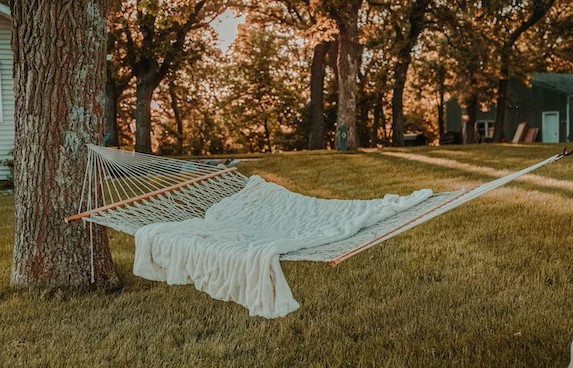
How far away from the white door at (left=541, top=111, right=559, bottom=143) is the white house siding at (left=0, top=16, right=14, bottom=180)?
1641 centimetres

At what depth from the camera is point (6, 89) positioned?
379 inches

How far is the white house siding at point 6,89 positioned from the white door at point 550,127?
16.4 m

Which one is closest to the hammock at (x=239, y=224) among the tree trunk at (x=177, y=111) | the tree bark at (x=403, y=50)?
the tree bark at (x=403, y=50)

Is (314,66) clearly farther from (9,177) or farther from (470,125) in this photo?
(9,177)

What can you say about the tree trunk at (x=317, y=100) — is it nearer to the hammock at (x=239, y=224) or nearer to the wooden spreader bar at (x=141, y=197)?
the hammock at (x=239, y=224)

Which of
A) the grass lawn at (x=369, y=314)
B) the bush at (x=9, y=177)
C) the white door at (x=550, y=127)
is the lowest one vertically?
the grass lawn at (x=369, y=314)

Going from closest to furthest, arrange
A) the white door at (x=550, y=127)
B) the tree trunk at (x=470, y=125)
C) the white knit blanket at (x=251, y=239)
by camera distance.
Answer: the white knit blanket at (x=251, y=239) → the tree trunk at (x=470, y=125) → the white door at (x=550, y=127)

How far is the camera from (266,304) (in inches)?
87.7

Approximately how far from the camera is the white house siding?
9.61 m

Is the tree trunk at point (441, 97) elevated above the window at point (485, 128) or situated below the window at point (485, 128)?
above

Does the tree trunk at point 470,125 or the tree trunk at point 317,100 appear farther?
the tree trunk at point 470,125

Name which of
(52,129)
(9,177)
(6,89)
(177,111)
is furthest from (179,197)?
(177,111)

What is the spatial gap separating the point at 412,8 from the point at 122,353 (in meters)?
12.9

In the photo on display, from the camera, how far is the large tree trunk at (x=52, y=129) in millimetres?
3375
